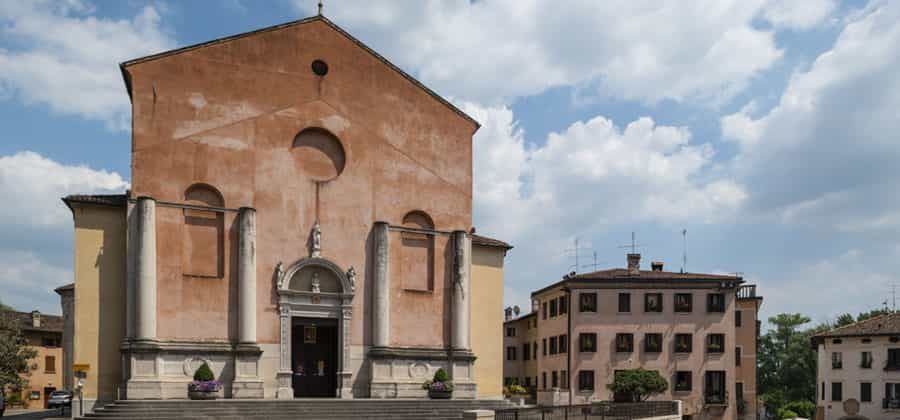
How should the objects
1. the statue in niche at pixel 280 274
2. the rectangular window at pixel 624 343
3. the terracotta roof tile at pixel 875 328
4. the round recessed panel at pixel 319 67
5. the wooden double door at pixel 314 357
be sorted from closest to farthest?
the statue in niche at pixel 280 274
the wooden double door at pixel 314 357
the round recessed panel at pixel 319 67
the rectangular window at pixel 624 343
the terracotta roof tile at pixel 875 328

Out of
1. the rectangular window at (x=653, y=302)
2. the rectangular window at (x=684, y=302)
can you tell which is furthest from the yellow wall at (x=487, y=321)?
the rectangular window at (x=684, y=302)

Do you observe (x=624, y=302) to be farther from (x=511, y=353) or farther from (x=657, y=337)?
(x=511, y=353)

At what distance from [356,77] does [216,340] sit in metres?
11.7

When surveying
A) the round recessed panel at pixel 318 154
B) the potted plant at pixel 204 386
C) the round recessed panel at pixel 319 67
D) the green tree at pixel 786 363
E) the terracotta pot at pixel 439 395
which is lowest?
the green tree at pixel 786 363

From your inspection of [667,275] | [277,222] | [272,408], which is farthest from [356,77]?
[667,275]

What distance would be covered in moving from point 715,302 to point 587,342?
912cm

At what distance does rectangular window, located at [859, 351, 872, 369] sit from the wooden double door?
45084mm

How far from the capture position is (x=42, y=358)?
6762 cm

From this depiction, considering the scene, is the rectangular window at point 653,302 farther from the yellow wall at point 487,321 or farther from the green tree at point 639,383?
the yellow wall at point 487,321

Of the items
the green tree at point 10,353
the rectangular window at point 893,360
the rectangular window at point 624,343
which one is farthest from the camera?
the rectangular window at point 893,360

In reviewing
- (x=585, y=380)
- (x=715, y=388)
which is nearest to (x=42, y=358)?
(x=585, y=380)

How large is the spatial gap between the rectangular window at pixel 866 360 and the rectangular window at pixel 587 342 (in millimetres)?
20883

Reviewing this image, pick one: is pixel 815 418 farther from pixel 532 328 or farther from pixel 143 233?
pixel 143 233

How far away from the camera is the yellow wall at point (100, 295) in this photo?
29016 millimetres
